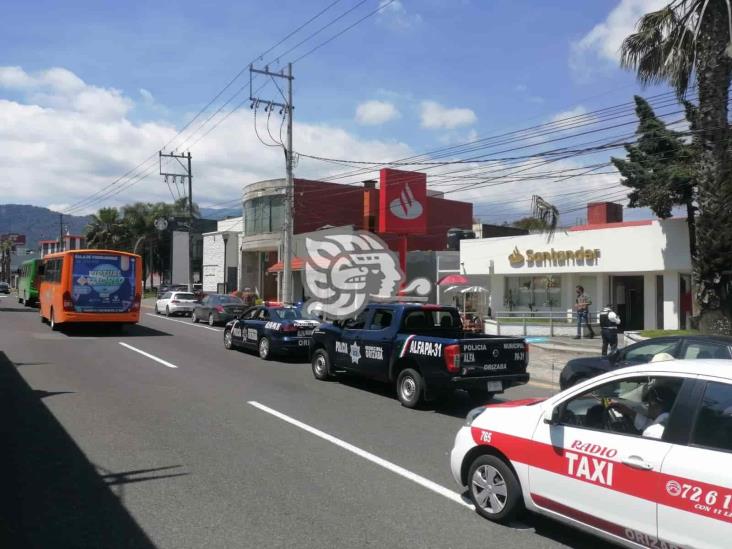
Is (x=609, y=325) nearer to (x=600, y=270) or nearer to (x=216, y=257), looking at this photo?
(x=600, y=270)

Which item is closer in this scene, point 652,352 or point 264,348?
point 652,352

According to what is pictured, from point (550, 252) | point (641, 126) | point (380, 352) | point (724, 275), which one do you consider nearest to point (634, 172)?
point (641, 126)

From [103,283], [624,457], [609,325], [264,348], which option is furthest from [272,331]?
[624,457]

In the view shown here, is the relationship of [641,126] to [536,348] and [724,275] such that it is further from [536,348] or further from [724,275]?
[536,348]

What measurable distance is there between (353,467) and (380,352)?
4331 millimetres

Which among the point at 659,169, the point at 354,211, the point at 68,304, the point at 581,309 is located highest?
the point at 354,211

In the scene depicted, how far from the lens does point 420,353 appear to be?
9.87 meters

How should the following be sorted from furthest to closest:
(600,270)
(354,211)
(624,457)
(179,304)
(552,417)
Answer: (354,211), (179,304), (600,270), (552,417), (624,457)

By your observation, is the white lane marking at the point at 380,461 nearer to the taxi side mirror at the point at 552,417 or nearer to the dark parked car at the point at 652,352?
the taxi side mirror at the point at 552,417

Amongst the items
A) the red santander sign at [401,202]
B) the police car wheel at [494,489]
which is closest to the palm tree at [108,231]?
the red santander sign at [401,202]

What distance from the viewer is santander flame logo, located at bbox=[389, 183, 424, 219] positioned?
35.4m

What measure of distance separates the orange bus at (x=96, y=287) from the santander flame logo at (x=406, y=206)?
16745 mm

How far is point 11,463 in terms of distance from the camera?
6465mm
